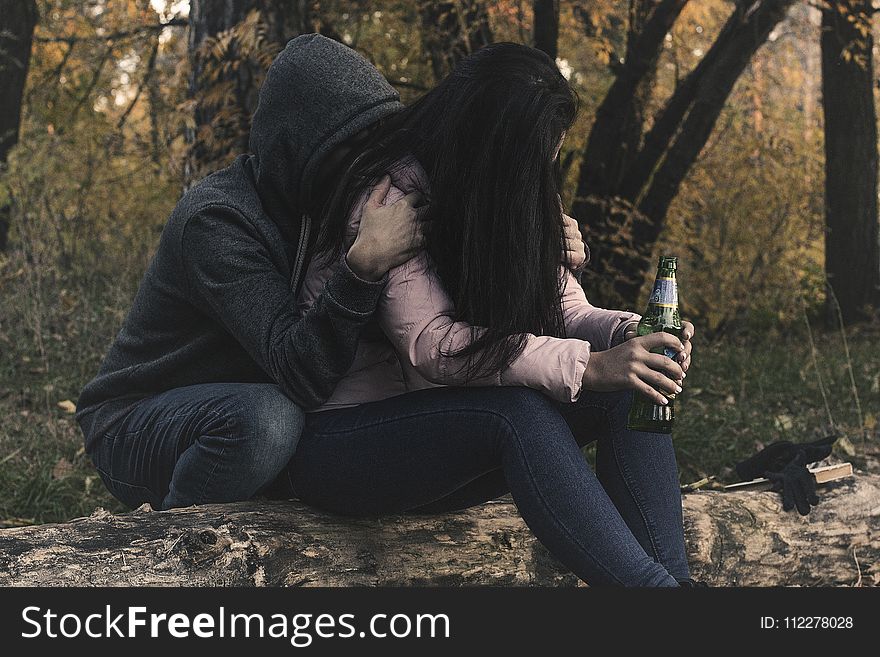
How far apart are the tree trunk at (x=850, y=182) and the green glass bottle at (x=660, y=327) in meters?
7.85

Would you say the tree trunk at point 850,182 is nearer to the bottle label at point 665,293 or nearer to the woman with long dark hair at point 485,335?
Answer: the bottle label at point 665,293

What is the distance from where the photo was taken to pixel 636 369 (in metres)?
2.37

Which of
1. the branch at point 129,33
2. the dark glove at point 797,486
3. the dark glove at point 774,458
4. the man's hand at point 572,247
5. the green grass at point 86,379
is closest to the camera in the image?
the man's hand at point 572,247

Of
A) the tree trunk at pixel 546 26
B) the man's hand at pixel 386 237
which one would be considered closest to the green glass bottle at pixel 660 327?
the man's hand at pixel 386 237

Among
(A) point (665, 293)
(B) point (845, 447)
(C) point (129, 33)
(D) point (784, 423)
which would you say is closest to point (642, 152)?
(D) point (784, 423)

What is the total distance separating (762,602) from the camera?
2561 millimetres

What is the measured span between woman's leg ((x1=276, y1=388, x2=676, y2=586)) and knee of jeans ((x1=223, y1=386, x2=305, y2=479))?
0.06m

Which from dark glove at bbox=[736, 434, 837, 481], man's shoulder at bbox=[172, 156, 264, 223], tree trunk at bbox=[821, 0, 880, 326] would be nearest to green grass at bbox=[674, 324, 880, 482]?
dark glove at bbox=[736, 434, 837, 481]

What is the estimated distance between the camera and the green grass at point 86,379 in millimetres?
4230

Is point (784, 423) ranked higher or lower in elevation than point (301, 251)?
lower

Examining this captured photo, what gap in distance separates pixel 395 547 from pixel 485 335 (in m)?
0.66

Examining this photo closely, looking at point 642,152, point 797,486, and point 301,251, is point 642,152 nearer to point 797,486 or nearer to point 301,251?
point 797,486

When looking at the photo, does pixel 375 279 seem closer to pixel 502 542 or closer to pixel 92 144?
pixel 502 542

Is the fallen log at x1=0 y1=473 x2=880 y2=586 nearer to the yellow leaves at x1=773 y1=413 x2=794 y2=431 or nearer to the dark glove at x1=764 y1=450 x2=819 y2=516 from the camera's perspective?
the dark glove at x1=764 y1=450 x2=819 y2=516
